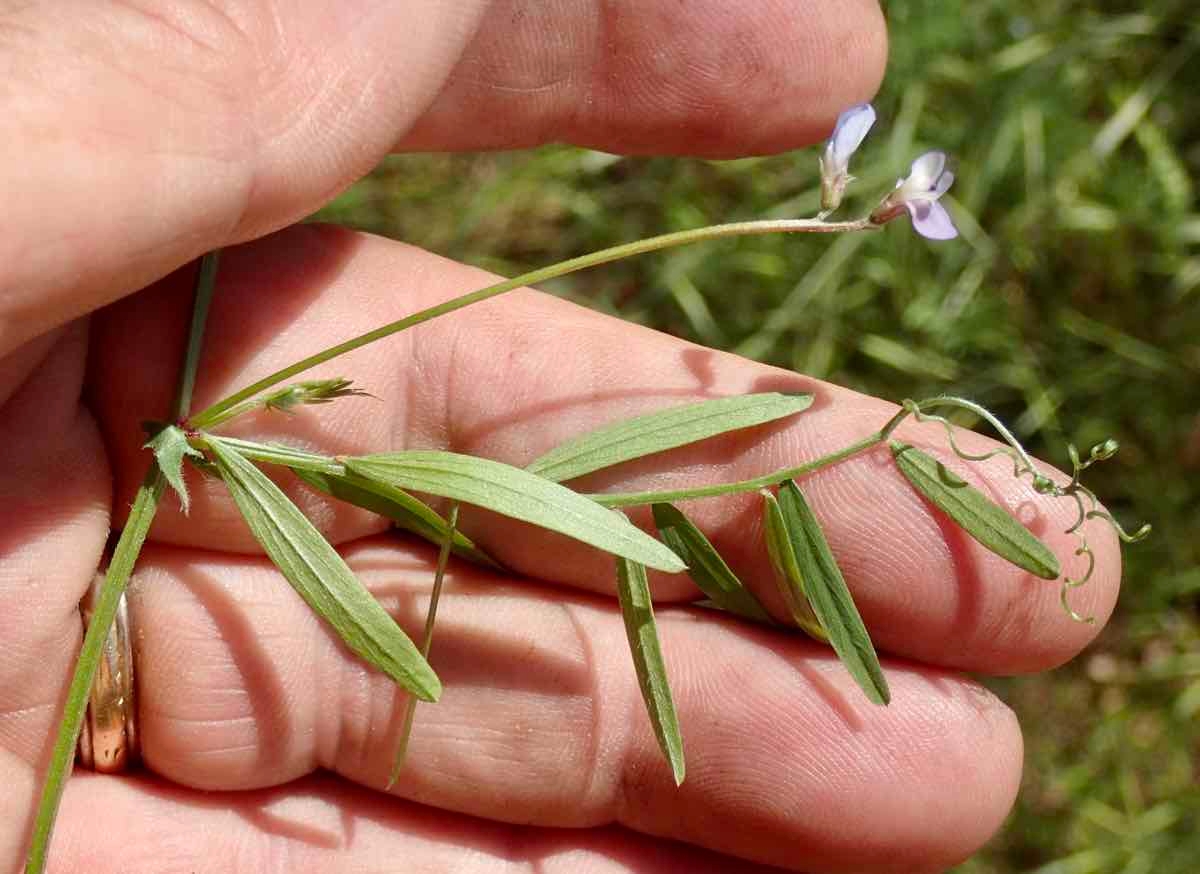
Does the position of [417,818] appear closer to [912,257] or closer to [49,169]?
[49,169]

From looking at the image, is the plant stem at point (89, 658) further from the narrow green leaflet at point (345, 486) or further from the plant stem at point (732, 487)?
the plant stem at point (732, 487)

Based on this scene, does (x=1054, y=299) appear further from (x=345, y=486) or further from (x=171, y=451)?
(x=171, y=451)

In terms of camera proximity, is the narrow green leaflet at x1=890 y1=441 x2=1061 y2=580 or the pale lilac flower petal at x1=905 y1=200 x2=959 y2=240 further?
the narrow green leaflet at x1=890 y1=441 x2=1061 y2=580

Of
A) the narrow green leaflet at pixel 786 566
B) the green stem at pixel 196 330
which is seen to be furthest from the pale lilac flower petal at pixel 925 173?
the green stem at pixel 196 330

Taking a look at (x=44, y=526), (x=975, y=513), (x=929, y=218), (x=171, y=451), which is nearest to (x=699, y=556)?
(x=975, y=513)

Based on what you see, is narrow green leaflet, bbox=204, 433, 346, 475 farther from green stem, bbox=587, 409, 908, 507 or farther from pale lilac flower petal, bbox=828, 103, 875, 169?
pale lilac flower petal, bbox=828, 103, 875, 169

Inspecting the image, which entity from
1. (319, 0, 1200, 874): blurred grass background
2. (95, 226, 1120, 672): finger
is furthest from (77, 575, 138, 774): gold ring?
(319, 0, 1200, 874): blurred grass background

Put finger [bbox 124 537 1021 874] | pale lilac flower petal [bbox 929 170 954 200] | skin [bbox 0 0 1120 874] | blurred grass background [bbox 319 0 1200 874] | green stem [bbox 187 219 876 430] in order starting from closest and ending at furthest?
green stem [bbox 187 219 876 430] < pale lilac flower petal [bbox 929 170 954 200] < skin [bbox 0 0 1120 874] < finger [bbox 124 537 1021 874] < blurred grass background [bbox 319 0 1200 874]
